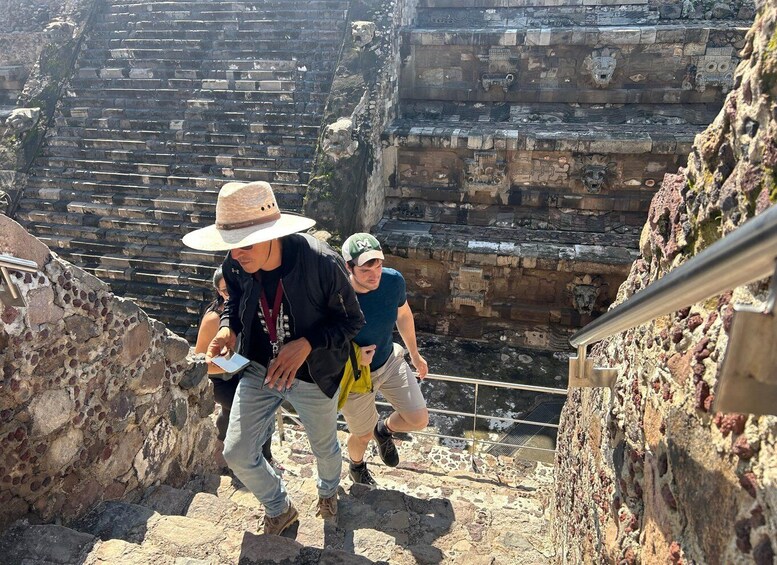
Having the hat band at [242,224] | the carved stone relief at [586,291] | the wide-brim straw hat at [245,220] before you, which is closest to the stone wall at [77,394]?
the wide-brim straw hat at [245,220]

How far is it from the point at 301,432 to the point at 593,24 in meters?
9.06

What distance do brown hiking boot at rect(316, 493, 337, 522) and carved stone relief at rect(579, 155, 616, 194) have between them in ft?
24.3

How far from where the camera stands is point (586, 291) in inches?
324

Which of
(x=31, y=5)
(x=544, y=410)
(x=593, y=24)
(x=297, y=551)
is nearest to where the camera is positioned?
(x=297, y=551)

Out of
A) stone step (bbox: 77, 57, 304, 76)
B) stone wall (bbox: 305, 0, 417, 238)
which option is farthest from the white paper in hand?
stone step (bbox: 77, 57, 304, 76)

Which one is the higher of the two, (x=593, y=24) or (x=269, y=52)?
(x=593, y=24)

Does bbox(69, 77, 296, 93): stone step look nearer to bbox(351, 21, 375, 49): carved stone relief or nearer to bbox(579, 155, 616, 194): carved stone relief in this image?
bbox(351, 21, 375, 49): carved stone relief

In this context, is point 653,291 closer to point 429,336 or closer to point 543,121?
point 429,336

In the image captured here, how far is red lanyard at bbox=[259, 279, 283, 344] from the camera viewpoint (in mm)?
2639

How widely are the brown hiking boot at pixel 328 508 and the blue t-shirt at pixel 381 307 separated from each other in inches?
37.9

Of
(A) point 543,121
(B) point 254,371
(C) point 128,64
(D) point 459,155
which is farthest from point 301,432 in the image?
(C) point 128,64

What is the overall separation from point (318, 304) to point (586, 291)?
655 cm

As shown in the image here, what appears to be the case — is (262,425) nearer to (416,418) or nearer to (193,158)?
(416,418)

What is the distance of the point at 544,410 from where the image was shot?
280 inches
